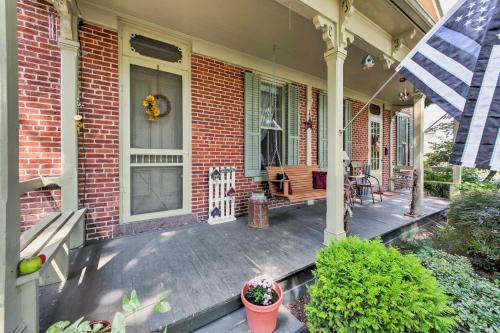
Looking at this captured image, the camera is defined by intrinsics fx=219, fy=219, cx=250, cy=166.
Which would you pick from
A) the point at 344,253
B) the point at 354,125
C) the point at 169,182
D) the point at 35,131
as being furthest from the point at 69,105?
the point at 354,125

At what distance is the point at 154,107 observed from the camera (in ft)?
9.96

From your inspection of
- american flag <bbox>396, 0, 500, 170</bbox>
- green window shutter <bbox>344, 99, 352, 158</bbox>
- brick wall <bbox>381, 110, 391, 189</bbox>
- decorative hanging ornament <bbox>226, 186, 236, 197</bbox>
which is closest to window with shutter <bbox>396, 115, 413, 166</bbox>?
brick wall <bbox>381, 110, 391, 189</bbox>

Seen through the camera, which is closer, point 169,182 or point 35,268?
point 35,268

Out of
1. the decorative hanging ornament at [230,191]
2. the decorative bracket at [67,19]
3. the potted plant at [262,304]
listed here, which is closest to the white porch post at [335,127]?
the potted plant at [262,304]

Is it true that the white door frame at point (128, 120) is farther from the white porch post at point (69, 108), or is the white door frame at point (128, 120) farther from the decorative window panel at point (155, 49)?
the white porch post at point (69, 108)

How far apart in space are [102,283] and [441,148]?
407 inches

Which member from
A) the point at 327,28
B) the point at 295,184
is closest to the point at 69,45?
the point at 327,28

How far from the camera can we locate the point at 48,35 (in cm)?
242

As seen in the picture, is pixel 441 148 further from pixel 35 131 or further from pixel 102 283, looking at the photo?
pixel 35 131

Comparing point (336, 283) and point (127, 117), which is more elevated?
point (127, 117)

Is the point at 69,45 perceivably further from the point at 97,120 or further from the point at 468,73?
the point at 468,73

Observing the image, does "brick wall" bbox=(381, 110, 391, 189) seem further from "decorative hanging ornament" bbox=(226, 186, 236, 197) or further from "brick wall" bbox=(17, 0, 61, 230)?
"brick wall" bbox=(17, 0, 61, 230)

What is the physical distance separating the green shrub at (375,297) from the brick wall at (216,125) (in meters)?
2.43

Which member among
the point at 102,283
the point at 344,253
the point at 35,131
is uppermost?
the point at 35,131
